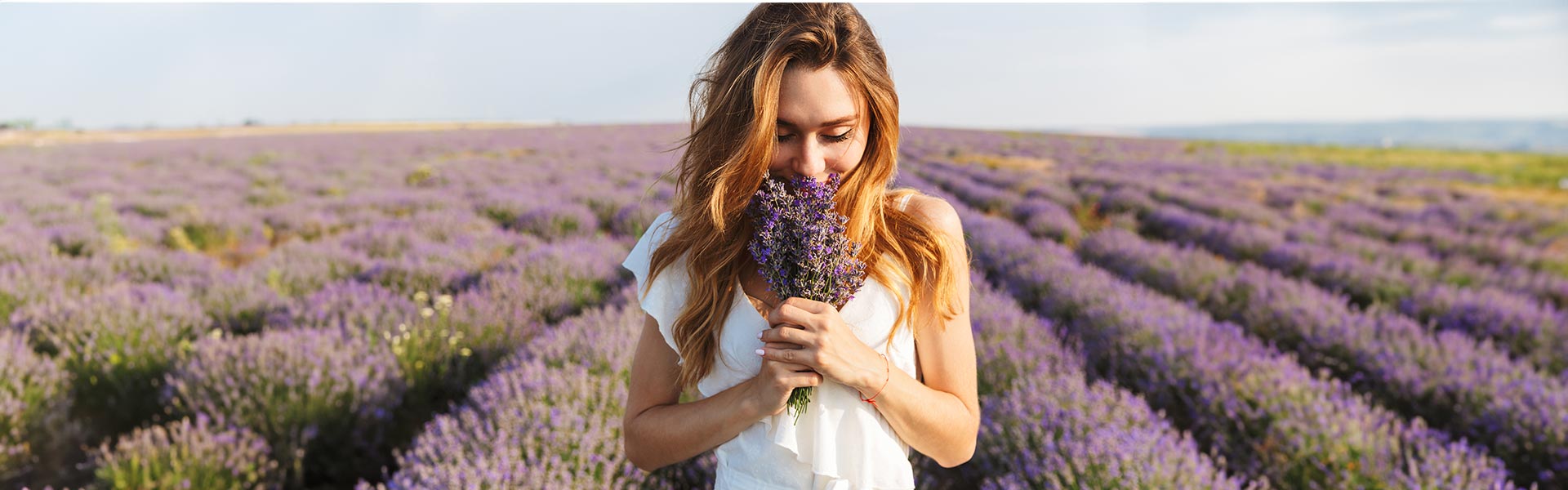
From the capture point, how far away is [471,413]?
8.41 ft

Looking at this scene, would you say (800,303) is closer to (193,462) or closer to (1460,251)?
(193,462)

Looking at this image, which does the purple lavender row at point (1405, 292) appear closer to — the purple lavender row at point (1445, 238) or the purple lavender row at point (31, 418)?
the purple lavender row at point (1445, 238)

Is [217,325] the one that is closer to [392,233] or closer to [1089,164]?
[392,233]

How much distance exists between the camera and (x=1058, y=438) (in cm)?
268

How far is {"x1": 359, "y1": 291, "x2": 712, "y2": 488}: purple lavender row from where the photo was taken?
219 centimetres

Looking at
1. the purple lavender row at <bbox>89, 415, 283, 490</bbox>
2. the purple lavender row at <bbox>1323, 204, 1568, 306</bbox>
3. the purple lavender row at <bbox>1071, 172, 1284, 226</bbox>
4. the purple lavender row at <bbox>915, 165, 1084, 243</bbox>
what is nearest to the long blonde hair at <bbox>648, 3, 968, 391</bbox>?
the purple lavender row at <bbox>89, 415, 283, 490</bbox>

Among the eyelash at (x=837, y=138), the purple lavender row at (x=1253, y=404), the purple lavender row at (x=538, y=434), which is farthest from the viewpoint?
the purple lavender row at (x=1253, y=404)

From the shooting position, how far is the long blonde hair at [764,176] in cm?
104

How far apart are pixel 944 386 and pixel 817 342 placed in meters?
0.35

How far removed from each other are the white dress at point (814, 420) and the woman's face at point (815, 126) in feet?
0.70

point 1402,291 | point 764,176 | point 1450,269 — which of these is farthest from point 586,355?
point 1450,269

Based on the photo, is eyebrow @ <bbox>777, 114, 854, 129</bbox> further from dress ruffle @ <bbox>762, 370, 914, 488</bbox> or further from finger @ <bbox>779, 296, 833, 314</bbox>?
dress ruffle @ <bbox>762, 370, 914, 488</bbox>

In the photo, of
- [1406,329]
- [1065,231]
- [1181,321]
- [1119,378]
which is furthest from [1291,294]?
[1065,231]

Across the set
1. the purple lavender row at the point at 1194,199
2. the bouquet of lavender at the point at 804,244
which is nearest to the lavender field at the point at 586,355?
the purple lavender row at the point at 1194,199
